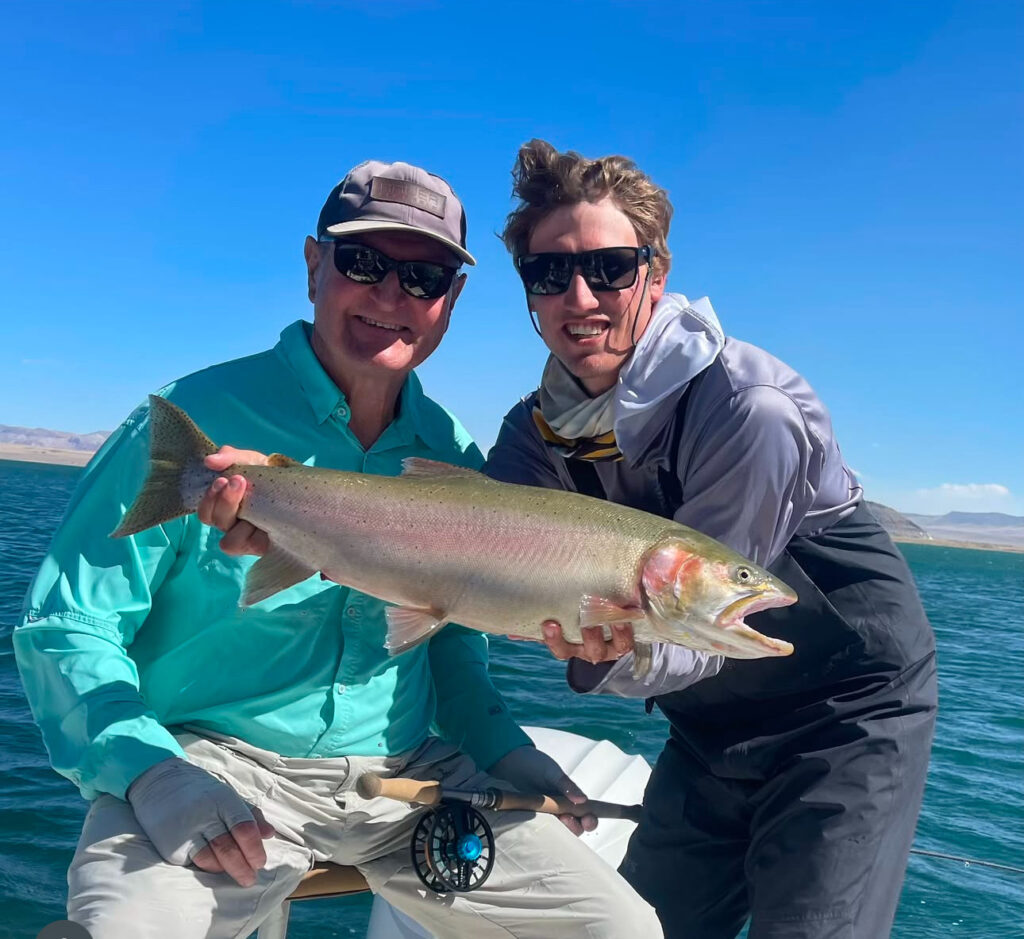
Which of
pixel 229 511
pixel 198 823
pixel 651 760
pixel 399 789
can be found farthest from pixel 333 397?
pixel 651 760

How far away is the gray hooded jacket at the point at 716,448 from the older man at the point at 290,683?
92cm

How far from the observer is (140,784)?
10.9 feet

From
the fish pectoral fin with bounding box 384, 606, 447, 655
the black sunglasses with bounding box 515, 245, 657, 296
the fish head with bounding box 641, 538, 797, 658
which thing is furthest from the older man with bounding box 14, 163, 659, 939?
the fish head with bounding box 641, 538, 797, 658

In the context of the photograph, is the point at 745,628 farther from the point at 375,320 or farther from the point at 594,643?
the point at 375,320

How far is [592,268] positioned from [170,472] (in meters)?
2.06

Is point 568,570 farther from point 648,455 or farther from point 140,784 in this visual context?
point 140,784

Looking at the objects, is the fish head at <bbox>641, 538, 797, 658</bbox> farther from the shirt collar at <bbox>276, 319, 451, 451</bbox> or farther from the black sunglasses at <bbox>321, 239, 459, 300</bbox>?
the black sunglasses at <bbox>321, 239, 459, 300</bbox>

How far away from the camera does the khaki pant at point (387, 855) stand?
137 inches

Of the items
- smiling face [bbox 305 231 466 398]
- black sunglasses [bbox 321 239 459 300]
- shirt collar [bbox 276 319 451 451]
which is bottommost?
shirt collar [bbox 276 319 451 451]

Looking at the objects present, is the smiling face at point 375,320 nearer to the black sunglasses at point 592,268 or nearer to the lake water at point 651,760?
the black sunglasses at point 592,268

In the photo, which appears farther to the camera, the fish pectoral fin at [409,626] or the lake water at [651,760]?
the lake water at [651,760]

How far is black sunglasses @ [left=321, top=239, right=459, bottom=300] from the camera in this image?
4.30 m

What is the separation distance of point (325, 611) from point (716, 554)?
1.81 metres

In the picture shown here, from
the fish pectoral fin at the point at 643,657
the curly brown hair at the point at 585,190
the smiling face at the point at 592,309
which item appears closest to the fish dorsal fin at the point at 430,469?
the smiling face at the point at 592,309
